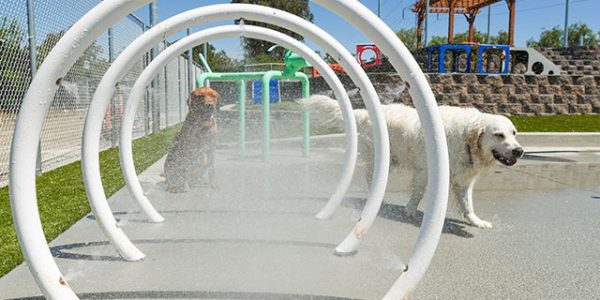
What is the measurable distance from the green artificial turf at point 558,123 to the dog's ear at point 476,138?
30.6ft

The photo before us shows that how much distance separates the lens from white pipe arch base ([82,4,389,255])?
3.06 metres

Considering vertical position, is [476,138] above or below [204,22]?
below

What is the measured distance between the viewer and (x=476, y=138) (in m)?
4.88

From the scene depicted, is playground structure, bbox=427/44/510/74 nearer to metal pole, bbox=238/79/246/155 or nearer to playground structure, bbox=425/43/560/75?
playground structure, bbox=425/43/560/75

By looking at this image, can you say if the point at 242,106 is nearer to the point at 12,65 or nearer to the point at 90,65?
the point at 90,65

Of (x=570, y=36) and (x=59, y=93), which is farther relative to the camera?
(x=570, y=36)

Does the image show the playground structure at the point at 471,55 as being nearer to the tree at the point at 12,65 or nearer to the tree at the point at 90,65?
the tree at the point at 90,65

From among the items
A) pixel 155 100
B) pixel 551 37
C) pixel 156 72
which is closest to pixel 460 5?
pixel 155 100

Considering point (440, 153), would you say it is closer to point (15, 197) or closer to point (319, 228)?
point (15, 197)

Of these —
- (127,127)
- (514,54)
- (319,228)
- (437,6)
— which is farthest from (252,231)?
(437,6)

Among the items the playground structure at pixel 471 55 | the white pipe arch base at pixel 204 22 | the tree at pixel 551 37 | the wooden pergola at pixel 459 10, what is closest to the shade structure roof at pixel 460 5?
the wooden pergola at pixel 459 10

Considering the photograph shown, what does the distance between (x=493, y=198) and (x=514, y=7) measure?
19970 millimetres

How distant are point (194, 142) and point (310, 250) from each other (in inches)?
121

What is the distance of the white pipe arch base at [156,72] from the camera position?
14.0 ft
